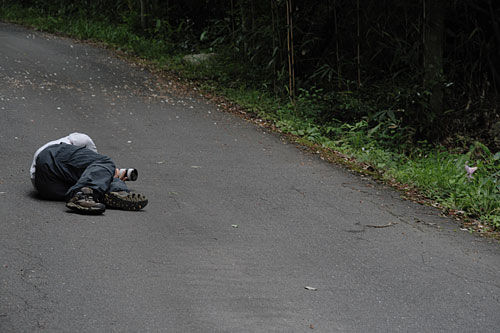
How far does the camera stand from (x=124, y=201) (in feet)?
16.0

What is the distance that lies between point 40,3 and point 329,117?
50.9 feet

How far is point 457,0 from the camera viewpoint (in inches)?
391

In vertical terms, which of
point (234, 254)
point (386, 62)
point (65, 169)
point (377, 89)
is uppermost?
point (386, 62)

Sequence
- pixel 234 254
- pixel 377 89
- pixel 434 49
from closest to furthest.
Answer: pixel 234 254
pixel 434 49
pixel 377 89

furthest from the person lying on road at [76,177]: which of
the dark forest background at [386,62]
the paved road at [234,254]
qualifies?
the dark forest background at [386,62]

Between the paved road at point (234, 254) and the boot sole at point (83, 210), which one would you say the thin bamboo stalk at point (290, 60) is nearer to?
the paved road at point (234, 254)

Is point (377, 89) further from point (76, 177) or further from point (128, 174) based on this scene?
point (76, 177)

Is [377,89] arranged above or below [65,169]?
below

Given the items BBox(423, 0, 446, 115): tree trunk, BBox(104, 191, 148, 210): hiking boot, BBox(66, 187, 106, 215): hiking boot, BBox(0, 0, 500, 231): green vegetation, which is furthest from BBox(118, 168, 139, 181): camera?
BBox(423, 0, 446, 115): tree trunk

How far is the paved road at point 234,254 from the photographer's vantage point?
10.6ft

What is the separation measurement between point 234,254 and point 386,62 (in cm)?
787

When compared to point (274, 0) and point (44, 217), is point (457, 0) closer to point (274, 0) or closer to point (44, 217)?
point (274, 0)

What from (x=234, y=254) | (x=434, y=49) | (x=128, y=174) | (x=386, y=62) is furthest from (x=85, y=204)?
(x=386, y=62)

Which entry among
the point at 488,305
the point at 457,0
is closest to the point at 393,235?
the point at 488,305
